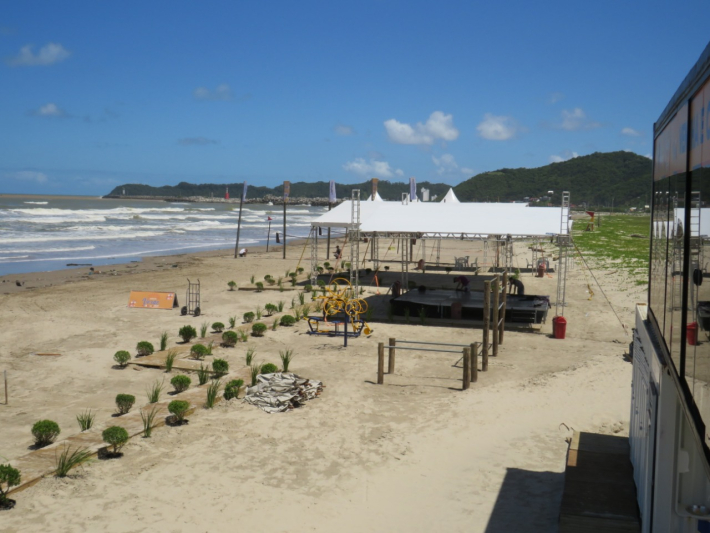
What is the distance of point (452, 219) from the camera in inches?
942

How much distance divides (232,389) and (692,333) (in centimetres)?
940

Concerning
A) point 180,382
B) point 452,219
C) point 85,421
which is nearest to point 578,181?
point 452,219

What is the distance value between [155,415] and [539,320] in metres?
A: 12.2

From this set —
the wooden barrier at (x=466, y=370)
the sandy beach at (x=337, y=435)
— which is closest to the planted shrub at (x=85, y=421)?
the sandy beach at (x=337, y=435)

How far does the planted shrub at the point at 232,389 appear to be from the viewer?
37.7ft

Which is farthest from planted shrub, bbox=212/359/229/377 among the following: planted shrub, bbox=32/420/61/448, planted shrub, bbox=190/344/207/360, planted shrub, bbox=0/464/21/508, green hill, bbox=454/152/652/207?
green hill, bbox=454/152/652/207

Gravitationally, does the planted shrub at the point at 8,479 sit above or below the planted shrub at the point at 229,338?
below

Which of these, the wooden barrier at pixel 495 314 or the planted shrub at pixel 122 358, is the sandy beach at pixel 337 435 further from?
the wooden barrier at pixel 495 314

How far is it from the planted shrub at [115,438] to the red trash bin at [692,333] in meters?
7.84

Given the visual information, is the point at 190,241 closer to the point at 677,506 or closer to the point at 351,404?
the point at 351,404

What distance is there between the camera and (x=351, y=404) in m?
11.5

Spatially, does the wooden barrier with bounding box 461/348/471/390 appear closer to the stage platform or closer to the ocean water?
the stage platform

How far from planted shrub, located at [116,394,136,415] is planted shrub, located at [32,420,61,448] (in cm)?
130

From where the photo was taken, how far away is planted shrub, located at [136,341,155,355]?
14797mm
